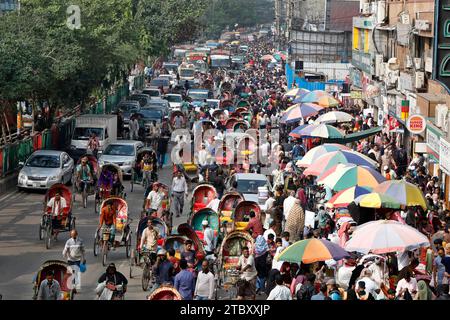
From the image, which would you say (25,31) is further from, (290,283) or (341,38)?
(341,38)

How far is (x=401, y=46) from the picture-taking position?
49.5 metres

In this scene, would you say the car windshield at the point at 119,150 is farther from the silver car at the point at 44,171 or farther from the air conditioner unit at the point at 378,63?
the air conditioner unit at the point at 378,63

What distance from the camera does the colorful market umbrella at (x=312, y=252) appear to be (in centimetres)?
1888

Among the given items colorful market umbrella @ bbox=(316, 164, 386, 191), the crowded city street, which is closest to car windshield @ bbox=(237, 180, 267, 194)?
the crowded city street

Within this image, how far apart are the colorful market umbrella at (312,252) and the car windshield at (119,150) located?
19743 mm

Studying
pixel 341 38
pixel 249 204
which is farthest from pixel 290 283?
pixel 341 38

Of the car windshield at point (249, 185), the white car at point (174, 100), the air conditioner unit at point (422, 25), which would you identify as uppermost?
the air conditioner unit at point (422, 25)

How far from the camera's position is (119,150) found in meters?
38.7

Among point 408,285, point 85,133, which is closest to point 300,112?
point 85,133

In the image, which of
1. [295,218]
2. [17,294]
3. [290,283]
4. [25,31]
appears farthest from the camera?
[25,31]

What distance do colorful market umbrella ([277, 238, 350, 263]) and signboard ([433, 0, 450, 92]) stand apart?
1163 centimetres

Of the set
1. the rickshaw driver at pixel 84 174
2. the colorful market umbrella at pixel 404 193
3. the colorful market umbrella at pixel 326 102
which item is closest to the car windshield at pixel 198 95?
the colorful market umbrella at pixel 326 102

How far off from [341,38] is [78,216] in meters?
65.5
